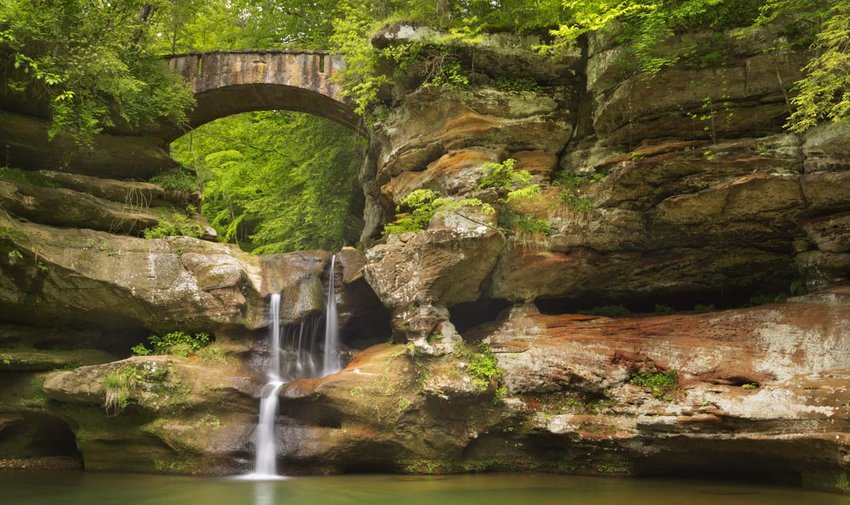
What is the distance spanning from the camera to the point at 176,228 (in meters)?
14.6

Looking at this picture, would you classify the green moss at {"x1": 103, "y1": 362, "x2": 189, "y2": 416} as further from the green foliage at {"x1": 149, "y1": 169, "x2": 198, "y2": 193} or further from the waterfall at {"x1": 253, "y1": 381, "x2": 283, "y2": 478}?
the green foliage at {"x1": 149, "y1": 169, "x2": 198, "y2": 193}

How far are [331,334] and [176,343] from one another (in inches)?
134

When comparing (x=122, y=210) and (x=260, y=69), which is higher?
(x=260, y=69)

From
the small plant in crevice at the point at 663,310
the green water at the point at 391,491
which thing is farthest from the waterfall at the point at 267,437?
the small plant in crevice at the point at 663,310

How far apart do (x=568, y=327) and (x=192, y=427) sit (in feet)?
24.4

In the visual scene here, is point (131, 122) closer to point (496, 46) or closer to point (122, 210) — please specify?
point (122, 210)

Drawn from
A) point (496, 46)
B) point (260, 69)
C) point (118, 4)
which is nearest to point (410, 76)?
point (496, 46)

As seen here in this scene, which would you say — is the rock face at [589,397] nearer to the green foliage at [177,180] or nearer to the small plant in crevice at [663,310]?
the small plant in crevice at [663,310]

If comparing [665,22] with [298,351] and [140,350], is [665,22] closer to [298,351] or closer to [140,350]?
[298,351]

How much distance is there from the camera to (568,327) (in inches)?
472

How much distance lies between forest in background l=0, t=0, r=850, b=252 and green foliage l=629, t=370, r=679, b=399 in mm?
4848

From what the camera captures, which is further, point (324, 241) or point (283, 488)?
point (324, 241)

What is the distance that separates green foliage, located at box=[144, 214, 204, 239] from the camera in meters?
14.0

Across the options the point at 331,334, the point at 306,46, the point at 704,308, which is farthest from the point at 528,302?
the point at 306,46
